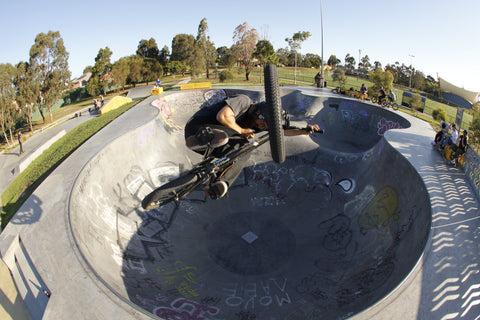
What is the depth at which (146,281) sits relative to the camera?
23.8 ft

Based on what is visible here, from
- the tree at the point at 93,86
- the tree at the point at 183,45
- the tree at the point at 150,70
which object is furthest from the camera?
the tree at the point at 183,45

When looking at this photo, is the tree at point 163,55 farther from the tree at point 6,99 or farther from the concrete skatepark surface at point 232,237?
the concrete skatepark surface at point 232,237

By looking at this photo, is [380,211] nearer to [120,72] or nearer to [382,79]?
[382,79]

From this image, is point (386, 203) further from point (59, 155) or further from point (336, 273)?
point (59, 155)

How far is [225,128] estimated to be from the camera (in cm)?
471

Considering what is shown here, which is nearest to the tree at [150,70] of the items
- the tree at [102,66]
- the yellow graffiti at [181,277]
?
the tree at [102,66]

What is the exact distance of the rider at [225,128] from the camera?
4473mm

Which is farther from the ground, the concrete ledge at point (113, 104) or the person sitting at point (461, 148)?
the concrete ledge at point (113, 104)

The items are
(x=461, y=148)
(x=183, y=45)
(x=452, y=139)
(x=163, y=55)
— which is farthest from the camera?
(x=163, y=55)

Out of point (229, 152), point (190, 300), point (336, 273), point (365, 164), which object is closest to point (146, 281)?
point (190, 300)

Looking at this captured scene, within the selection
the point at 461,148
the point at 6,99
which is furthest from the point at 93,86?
the point at 461,148

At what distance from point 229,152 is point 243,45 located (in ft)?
158

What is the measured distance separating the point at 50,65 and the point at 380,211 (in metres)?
37.3

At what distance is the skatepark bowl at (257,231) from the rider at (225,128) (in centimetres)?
73
